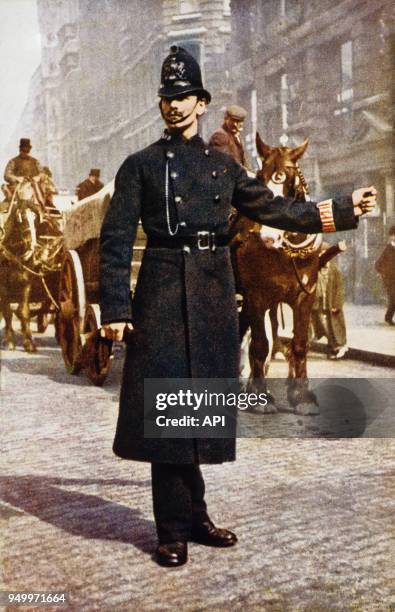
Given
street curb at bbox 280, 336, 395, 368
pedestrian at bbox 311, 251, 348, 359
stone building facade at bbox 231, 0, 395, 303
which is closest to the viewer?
stone building facade at bbox 231, 0, 395, 303

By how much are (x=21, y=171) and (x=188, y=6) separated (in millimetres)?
4281

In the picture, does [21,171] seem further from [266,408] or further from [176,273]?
[176,273]

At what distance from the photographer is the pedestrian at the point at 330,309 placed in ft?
29.4

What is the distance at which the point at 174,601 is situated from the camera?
10.1ft

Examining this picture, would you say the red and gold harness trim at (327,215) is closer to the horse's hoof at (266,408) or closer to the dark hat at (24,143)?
the horse's hoof at (266,408)

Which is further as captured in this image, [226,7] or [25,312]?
[25,312]

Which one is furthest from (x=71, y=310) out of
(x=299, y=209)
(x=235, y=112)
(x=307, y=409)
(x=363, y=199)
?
(x=363, y=199)

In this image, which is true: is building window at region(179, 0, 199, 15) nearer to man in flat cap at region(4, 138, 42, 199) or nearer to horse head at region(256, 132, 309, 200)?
horse head at region(256, 132, 309, 200)

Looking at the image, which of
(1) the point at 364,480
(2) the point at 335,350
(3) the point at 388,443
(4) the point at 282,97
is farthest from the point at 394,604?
(4) the point at 282,97

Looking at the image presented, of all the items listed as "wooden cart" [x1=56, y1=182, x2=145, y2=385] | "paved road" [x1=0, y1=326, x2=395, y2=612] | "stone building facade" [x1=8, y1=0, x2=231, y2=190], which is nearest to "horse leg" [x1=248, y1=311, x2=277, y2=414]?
"paved road" [x1=0, y1=326, x2=395, y2=612]

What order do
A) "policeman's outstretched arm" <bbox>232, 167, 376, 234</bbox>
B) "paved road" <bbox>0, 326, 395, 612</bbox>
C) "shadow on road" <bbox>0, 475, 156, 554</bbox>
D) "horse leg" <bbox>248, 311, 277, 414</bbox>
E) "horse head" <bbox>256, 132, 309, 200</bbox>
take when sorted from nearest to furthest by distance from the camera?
"paved road" <bbox>0, 326, 395, 612</bbox>
"policeman's outstretched arm" <bbox>232, 167, 376, 234</bbox>
"shadow on road" <bbox>0, 475, 156, 554</bbox>
"horse head" <bbox>256, 132, 309, 200</bbox>
"horse leg" <bbox>248, 311, 277, 414</bbox>

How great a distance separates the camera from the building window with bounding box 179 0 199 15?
223 inches

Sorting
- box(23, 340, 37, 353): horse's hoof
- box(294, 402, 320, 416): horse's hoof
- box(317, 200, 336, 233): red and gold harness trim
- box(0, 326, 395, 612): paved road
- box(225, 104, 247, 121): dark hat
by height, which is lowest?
box(0, 326, 395, 612): paved road

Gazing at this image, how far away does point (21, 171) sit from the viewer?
9414 millimetres
